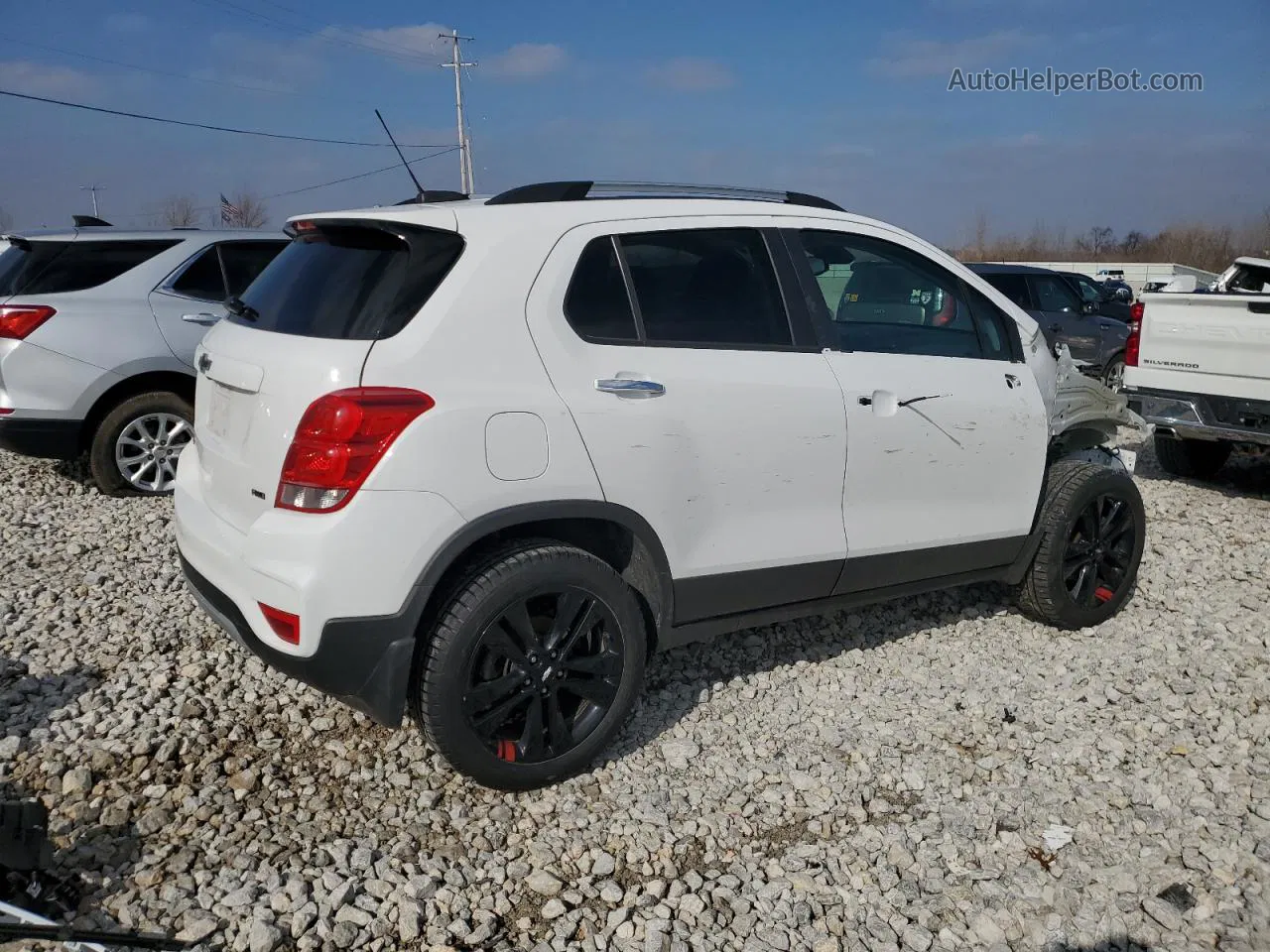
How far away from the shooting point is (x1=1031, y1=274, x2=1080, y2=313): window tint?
43.5 feet

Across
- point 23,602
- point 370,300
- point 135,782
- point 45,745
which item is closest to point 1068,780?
point 370,300

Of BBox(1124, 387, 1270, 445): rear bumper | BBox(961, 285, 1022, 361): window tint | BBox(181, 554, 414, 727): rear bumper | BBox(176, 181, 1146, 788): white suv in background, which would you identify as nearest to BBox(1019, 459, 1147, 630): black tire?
BBox(176, 181, 1146, 788): white suv in background

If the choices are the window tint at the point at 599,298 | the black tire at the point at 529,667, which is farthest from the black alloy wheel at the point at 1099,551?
the window tint at the point at 599,298

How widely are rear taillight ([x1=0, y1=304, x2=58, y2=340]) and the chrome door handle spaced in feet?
15.8

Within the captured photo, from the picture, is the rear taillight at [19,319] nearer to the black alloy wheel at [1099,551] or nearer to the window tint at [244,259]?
the window tint at [244,259]

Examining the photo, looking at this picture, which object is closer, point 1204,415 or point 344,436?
point 344,436

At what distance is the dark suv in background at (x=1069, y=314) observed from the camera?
12.8 metres

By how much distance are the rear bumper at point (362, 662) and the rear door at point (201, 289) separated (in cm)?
423

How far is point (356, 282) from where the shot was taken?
10.3ft

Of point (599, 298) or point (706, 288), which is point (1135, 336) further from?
point (599, 298)

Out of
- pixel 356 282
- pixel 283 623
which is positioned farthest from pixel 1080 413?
pixel 283 623

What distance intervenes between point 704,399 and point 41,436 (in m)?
4.98

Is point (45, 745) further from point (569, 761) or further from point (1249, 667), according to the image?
point (1249, 667)

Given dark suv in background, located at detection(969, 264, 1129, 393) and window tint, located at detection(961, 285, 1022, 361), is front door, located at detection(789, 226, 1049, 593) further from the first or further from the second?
dark suv in background, located at detection(969, 264, 1129, 393)
